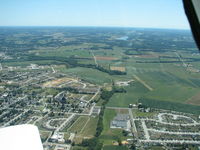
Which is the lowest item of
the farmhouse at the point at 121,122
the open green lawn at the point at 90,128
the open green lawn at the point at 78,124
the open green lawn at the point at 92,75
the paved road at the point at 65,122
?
the farmhouse at the point at 121,122

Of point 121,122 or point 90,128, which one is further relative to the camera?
point 121,122

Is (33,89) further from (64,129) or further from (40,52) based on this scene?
(40,52)

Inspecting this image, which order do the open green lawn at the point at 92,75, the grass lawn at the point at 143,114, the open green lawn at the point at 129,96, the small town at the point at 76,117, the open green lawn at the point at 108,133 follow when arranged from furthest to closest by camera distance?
1. the open green lawn at the point at 92,75
2. the open green lawn at the point at 129,96
3. the grass lawn at the point at 143,114
4. the small town at the point at 76,117
5. the open green lawn at the point at 108,133

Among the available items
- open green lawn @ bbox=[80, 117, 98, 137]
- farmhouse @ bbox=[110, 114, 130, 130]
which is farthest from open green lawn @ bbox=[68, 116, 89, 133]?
farmhouse @ bbox=[110, 114, 130, 130]

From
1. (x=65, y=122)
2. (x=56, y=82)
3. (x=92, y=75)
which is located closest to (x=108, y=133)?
(x=65, y=122)

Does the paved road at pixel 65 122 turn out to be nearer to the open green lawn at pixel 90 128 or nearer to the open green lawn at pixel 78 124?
the open green lawn at pixel 78 124

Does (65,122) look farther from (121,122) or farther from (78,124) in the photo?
(121,122)

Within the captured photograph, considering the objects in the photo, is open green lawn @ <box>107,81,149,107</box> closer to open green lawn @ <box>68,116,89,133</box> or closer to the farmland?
the farmland

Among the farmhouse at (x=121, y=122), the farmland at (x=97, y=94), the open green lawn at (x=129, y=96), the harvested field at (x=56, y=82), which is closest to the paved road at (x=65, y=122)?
the farmland at (x=97, y=94)

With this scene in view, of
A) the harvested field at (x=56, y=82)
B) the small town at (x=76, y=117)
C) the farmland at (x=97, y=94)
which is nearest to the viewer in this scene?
the small town at (x=76, y=117)
